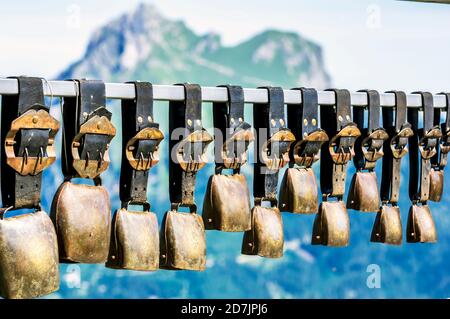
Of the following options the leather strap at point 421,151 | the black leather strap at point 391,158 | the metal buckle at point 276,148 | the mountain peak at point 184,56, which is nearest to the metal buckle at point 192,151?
the metal buckle at point 276,148

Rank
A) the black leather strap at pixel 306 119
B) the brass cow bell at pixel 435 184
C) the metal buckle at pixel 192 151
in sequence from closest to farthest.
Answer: the metal buckle at pixel 192 151 → the black leather strap at pixel 306 119 → the brass cow bell at pixel 435 184

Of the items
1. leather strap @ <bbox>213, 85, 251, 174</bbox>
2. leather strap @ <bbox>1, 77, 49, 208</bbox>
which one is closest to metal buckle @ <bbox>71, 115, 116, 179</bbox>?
leather strap @ <bbox>1, 77, 49, 208</bbox>

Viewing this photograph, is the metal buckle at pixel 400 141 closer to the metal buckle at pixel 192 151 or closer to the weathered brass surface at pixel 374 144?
the weathered brass surface at pixel 374 144

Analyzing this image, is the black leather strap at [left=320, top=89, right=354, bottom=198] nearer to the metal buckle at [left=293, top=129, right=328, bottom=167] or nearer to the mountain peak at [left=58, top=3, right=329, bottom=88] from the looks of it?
the metal buckle at [left=293, top=129, right=328, bottom=167]

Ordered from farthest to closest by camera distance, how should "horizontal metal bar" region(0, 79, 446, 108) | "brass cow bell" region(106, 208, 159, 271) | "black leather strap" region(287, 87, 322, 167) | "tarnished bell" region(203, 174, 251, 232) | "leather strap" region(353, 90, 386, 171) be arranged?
"leather strap" region(353, 90, 386, 171)
"black leather strap" region(287, 87, 322, 167)
"tarnished bell" region(203, 174, 251, 232)
"brass cow bell" region(106, 208, 159, 271)
"horizontal metal bar" region(0, 79, 446, 108)

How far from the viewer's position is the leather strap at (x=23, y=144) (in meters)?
2.26

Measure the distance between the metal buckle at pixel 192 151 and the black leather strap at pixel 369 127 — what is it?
64cm

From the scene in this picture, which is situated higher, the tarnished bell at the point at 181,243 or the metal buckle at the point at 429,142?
the metal buckle at the point at 429,142

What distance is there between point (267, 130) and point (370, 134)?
424mm

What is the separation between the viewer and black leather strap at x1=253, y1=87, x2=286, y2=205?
2773mm

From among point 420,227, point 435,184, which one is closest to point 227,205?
point 420,227

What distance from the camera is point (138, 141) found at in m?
2.52

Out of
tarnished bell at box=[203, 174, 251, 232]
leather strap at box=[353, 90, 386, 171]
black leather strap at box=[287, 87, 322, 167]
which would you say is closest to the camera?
tarnished bell at box=[203, 174, 251, 232]
